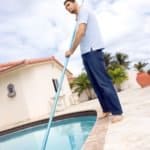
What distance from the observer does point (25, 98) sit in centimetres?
1491

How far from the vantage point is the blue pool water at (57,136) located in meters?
5.93

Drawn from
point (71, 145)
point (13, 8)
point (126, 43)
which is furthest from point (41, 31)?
point (126, 43)

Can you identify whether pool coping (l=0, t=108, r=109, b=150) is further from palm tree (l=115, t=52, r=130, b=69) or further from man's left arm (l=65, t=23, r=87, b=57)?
palm tree (l=115, t=52, r=130, b=69)

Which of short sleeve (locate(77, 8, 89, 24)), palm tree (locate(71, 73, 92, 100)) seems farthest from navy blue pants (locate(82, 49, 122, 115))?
palm tree (locate(71, 73, 92, 100))

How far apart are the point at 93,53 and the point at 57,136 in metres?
3.34

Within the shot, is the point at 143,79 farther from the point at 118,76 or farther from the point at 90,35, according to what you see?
the point at 90,35

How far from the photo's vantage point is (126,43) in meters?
41.6

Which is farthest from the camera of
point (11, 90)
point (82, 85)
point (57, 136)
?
point (82, 85)

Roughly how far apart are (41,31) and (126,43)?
22.5m

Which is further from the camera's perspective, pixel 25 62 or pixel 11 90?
pixel 11 90

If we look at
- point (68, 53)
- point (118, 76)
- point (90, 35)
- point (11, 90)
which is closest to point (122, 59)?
point (118, 76)

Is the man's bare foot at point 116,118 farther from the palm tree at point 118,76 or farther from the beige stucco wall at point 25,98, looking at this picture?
the palm tree at point 118,76

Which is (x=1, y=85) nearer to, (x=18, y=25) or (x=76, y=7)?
(x=18, y=25)

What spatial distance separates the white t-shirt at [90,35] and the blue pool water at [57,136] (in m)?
1.66
